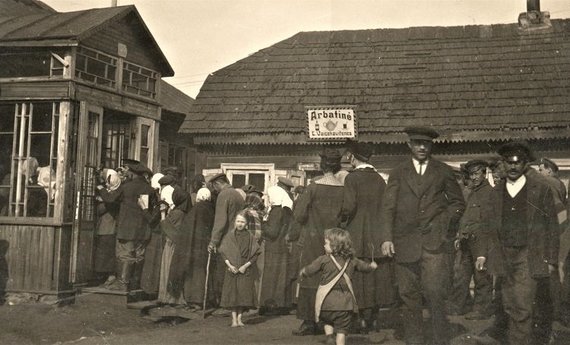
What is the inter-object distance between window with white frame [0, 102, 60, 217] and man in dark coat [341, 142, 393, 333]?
13.9 ft

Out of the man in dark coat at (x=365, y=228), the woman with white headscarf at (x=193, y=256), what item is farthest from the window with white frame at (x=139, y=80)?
the man in dark coat at (x=365, y=228)

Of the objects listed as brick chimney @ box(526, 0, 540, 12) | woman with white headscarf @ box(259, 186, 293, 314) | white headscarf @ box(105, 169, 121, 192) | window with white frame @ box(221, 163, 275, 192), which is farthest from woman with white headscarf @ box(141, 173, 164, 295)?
brick chimney @ box(526, 0, 540, 12)

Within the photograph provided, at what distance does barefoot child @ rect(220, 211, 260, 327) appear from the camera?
722 cm

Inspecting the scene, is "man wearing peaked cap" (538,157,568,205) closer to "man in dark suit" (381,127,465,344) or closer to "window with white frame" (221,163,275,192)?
"man in dark suit" (381,127,465,344)

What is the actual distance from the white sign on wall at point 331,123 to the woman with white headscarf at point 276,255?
502 cm

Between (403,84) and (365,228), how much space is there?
26.6ft

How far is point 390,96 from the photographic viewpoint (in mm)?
14031

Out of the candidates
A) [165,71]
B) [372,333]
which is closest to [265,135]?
[165,71]

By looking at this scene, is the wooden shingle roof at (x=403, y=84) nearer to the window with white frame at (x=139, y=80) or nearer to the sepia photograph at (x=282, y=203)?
the sepia photograph at (x=282, y=203)

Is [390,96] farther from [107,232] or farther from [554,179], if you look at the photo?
[107,232]

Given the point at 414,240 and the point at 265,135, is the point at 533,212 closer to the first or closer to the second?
the point at 414,240

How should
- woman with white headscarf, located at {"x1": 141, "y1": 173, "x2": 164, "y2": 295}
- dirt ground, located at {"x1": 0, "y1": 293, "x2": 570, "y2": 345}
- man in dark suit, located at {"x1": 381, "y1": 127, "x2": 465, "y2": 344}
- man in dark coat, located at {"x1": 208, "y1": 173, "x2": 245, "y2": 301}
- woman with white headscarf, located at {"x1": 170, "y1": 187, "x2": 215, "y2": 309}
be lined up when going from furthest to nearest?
woman with white headscarf, located at {"x1": 141, "y1": 173, "x2": 164, "y2": 295} → woman with white headscarf, located at {"x1": 170, "y1": 187, "x2": 215, "y2": 309} → man in dark coat, located at {"x1": 208, "y1": 173, "x2": 245, "y2": 301} → dirt ground, located at {"x1": 0, "y1": 293, "x2": 570, "y2": 345} → man in dark suit, located at {"x1": 381, "y1": 127, "x2": 465, "y2": 344}

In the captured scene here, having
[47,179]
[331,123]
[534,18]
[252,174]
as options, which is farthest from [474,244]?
[534,18]

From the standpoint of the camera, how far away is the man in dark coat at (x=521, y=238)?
5.19 metres
